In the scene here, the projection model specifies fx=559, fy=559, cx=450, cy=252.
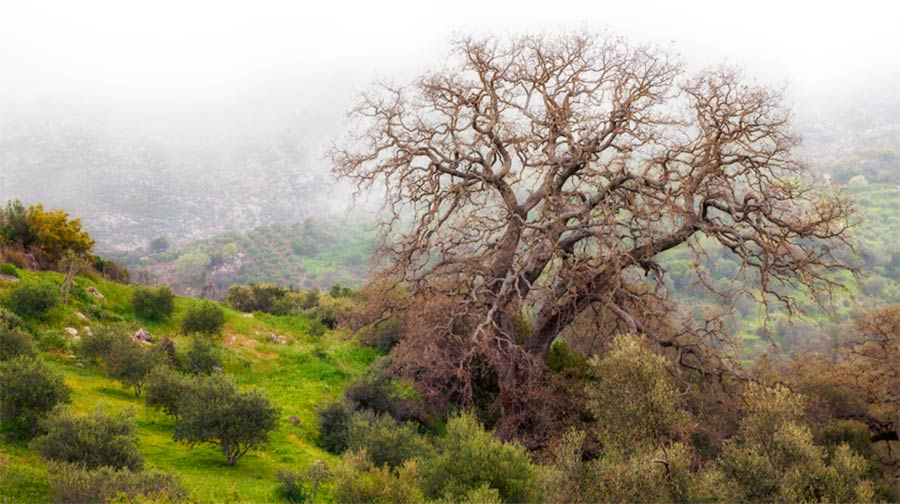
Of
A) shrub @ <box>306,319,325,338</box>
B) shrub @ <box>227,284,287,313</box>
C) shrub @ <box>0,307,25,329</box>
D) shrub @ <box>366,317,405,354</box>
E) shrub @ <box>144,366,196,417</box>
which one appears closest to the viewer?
shrub @ <box>144,366,196,417</box>

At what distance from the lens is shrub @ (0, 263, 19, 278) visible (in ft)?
71.3

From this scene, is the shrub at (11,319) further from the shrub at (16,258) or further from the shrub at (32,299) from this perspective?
the shrub at (16,258)

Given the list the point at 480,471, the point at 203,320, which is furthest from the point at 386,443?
the point at 203,320

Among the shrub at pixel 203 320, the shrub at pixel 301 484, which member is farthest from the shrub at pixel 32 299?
the shrub at pixel 301 484

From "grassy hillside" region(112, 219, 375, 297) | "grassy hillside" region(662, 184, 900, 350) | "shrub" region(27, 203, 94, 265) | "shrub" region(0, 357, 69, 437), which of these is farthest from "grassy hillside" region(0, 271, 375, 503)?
"grassy hillside" region(112, 219, 375, 297)

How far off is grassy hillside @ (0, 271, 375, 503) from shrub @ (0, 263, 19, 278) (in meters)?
0.44

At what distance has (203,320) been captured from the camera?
25.2m

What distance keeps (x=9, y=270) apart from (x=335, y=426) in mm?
14846

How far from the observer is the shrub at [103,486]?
938 centimetres

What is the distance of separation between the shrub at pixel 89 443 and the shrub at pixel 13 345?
186 inches

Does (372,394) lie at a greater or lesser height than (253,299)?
lesser

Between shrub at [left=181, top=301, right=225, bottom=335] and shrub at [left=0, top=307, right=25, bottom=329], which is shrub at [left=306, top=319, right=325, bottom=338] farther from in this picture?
shrub at [left=0, top=307, right=25, bottom=329]

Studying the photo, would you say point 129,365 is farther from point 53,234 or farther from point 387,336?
point 53,234

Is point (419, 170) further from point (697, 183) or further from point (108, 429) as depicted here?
point (108, 429)
